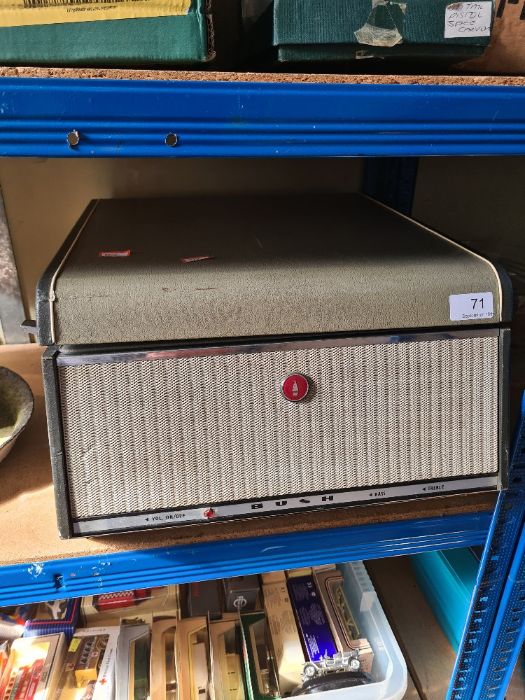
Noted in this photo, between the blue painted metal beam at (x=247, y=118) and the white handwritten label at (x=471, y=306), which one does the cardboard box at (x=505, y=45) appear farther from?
the white handwritten label at (x=471, y=306)

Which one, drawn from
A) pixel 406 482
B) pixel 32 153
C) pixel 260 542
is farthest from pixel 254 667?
pixel 32 153

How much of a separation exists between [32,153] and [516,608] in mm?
725

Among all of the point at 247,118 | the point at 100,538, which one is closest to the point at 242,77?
the point at 247,118

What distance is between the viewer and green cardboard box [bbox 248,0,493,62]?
0.44 m

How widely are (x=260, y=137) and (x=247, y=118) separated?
2cm

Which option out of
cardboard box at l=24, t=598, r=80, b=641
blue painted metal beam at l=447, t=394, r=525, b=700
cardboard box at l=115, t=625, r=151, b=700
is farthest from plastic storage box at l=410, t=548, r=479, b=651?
cardboard box at l=24, t=598, r=80, b=641

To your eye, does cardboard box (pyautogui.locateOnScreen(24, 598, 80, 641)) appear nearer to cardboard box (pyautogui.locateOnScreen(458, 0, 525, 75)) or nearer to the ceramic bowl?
the ceramic bowl

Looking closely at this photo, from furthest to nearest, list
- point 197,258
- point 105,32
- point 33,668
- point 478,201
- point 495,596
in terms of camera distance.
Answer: point 478,201
point 33,668
point 495,596
point 197,258
point 105,32

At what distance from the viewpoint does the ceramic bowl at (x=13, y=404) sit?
0.62 m

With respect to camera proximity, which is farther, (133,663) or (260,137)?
(133,663)

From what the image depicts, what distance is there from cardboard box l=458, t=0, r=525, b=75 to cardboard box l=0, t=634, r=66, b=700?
2.95ft

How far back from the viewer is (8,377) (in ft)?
2.30

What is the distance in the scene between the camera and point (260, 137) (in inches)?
17.6

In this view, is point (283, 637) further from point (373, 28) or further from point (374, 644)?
point (373, 28)
